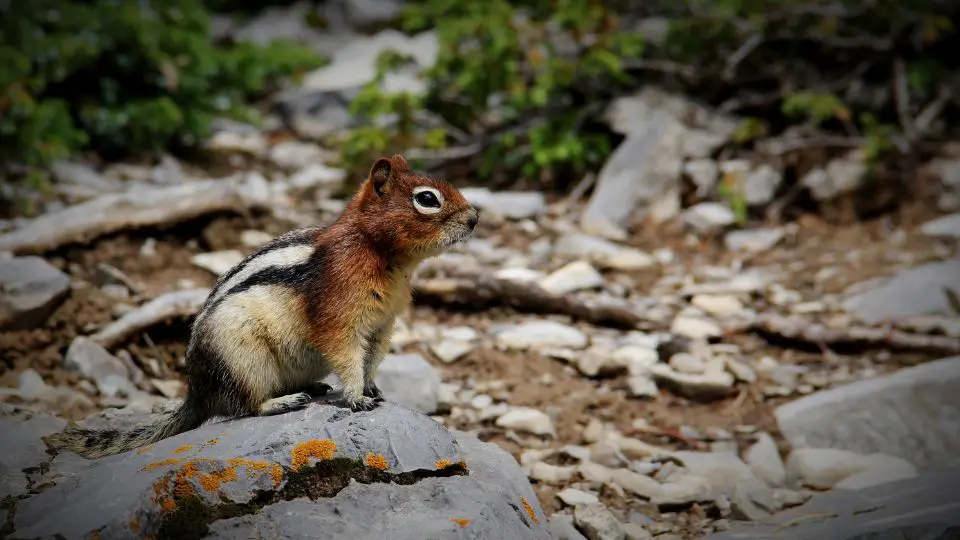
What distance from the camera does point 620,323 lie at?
705 cm

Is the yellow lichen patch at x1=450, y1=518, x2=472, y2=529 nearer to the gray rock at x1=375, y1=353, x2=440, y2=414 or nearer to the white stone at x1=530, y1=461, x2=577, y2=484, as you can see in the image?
the white stone at x1=530, y1=461, x2=577, y2=484

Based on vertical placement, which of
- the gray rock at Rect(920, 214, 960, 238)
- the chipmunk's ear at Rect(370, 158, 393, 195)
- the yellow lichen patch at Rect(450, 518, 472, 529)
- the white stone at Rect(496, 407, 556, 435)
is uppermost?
the chipmunk's ear at Rect(370, 158, 393, 195)

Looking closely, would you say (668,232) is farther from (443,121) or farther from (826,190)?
(443,121)

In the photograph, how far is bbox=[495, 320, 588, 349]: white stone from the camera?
6.67 meters

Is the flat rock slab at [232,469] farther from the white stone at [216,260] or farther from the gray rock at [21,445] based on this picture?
the white stone at [216,260]

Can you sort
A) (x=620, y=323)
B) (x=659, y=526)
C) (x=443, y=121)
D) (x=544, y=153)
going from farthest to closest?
(x=443, y=121) < (x=544, y=153) < (x=620, y=323) < (x=659, y=526)

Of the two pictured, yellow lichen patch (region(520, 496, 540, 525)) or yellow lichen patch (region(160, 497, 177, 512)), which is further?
yellow lichen patch (region(520, 496, 540, 525))

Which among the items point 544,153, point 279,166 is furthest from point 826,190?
point 279,166

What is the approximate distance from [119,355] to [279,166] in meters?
5.19

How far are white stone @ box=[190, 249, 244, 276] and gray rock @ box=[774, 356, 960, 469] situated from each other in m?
4.41

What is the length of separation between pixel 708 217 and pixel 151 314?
544 centimetres

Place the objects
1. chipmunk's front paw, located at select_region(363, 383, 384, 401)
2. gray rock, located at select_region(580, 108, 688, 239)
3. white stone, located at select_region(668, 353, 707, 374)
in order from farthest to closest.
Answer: gray rock, located at select_region(580, 108, 688, 239)
white stone, located at select_region(668, 353, 707, 374)
chipmunk's front paw, located at select_region(363, 383, 384, 401)

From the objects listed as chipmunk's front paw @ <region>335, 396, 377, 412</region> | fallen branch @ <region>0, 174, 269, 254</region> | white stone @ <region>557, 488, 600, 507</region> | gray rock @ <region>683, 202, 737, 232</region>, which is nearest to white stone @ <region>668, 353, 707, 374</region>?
white stone @ <region>557, 488, 600, 507</region>

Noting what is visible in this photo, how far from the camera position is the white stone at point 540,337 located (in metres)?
6.67
